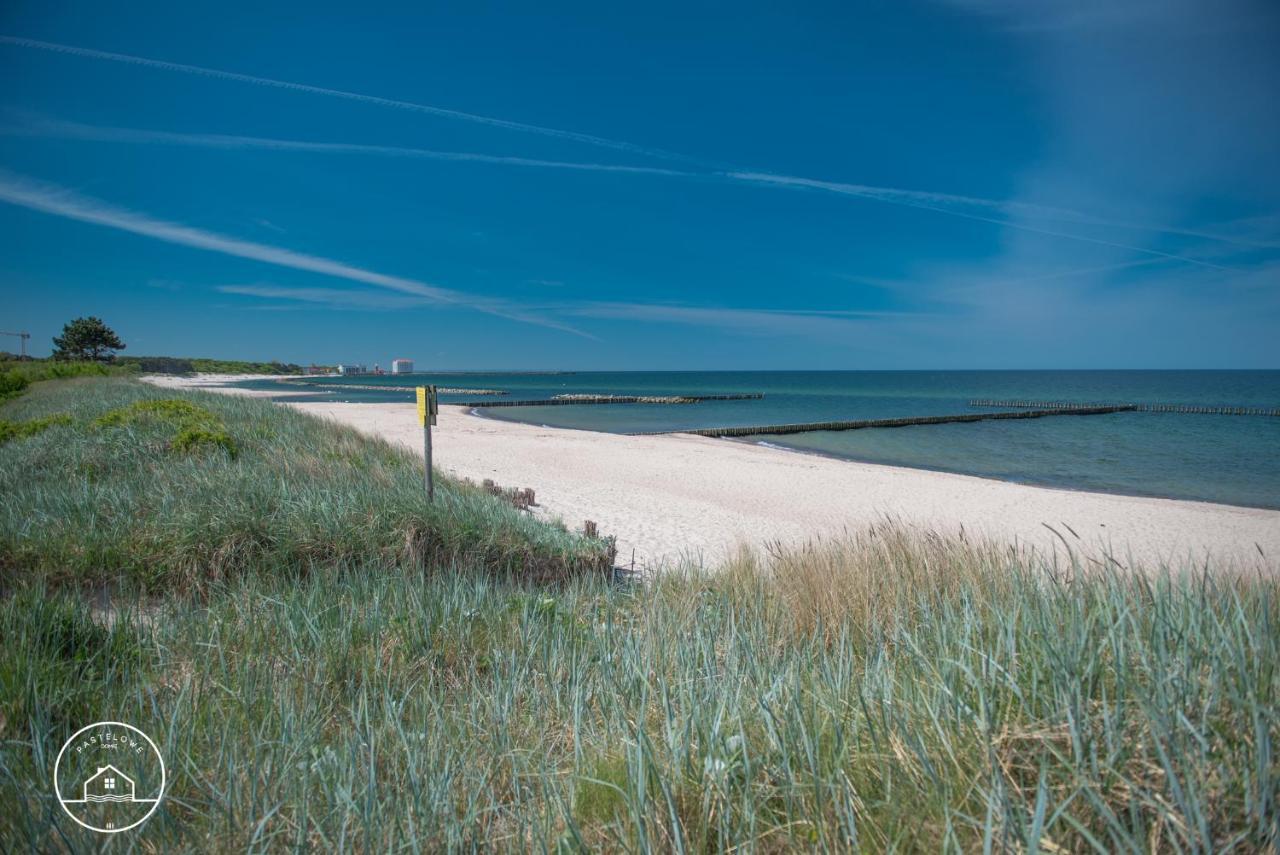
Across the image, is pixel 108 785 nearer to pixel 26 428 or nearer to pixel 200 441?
pixel 200 441

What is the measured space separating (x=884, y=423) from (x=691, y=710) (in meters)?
36.2

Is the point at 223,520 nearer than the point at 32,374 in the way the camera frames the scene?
Yes

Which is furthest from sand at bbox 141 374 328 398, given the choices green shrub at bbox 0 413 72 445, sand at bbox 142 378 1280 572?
sand at bbox 142 378 1280 572

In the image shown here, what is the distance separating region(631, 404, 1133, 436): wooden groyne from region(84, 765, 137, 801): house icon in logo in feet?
Result: 89.5

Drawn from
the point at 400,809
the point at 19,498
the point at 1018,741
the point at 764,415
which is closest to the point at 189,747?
the point at 400,809

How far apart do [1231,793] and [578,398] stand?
56.2 metres

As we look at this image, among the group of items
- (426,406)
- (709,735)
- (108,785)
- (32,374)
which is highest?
(32,374)

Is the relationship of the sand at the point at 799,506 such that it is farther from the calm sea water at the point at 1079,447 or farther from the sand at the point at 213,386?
the sand at the point at 213,386

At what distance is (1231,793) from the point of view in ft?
4.34

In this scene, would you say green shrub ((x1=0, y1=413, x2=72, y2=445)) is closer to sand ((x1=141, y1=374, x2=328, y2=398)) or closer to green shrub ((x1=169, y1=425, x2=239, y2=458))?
green shrub ((x1=169, y1=425, x2=239, y2=458))

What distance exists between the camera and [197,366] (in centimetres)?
10738

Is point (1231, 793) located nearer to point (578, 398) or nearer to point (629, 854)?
point (629, 854)

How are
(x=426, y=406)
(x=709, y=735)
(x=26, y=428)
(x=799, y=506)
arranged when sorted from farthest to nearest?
(x=799, y=506) < (x=26, y=428) < (x=426, y=406) < (x=709, y=735)

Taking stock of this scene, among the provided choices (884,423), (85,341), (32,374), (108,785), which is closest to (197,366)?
(85,341)
